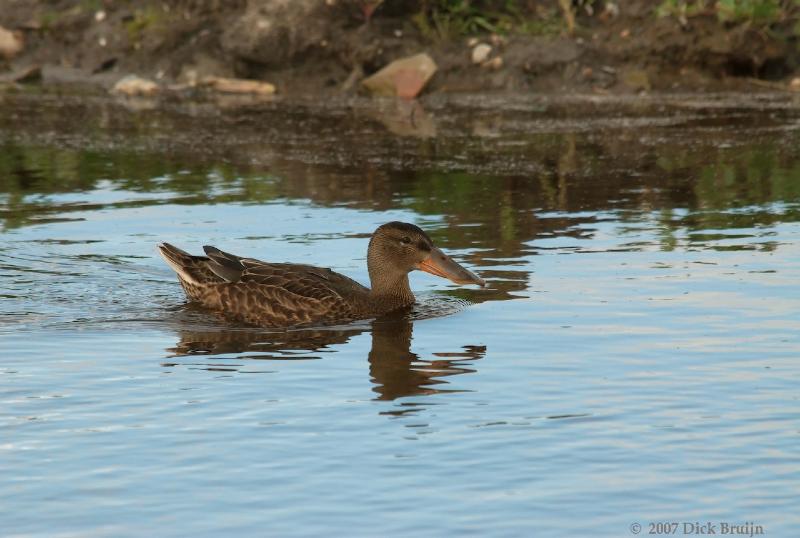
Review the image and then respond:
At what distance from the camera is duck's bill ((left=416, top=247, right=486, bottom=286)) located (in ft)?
33.6

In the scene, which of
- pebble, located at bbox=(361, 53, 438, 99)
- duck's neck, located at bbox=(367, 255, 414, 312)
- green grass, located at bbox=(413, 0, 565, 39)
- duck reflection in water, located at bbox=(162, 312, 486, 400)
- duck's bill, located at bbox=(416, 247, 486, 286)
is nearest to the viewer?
duck reflection in water, located at bbox=(162, 312, 486, 400)

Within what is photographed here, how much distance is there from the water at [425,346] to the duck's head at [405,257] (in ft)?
0.93

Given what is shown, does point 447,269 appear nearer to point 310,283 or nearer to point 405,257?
point 405,257

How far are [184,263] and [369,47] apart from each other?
11.6 m

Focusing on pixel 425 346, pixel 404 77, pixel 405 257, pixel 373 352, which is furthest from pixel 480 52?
pixel 373 352

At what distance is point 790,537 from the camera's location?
571 centimetres

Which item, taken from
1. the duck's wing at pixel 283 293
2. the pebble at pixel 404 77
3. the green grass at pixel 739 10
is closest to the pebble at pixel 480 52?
the pebble at pixel 404 77

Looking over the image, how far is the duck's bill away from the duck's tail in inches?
58.4

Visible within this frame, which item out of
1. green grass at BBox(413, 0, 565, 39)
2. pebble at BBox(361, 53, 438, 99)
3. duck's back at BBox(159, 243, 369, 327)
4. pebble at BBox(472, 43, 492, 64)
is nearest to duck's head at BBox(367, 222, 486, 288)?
duck's back at BBox(159, 243, 369, 327)

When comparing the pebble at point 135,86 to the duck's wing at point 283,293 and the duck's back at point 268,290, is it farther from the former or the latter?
the duck's wing at point 283,293

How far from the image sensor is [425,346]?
361 inches

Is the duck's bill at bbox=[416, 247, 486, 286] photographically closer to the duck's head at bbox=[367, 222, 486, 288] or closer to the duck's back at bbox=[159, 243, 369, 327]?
the duck's head at bbox=[367, 222, 486, 288]

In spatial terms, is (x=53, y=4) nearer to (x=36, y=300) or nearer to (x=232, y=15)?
(x=232, y=15)

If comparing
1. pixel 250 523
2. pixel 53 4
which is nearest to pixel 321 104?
pixel 53 4
